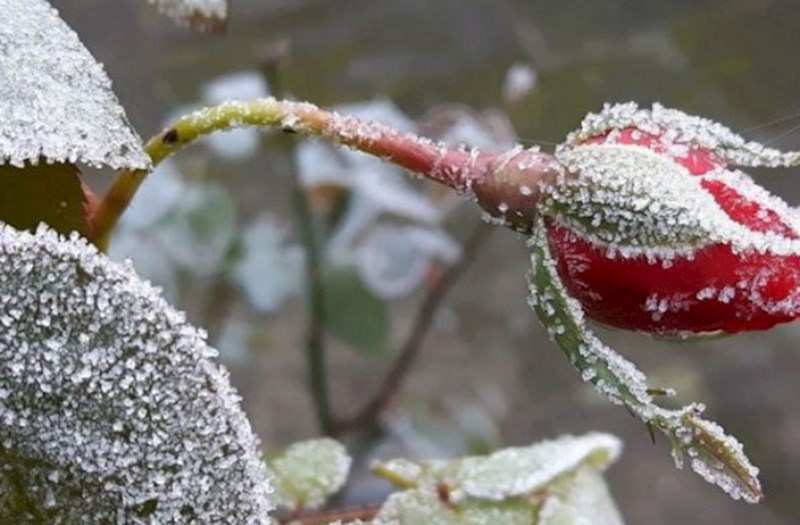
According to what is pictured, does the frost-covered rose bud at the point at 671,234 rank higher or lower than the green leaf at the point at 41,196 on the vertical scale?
lower

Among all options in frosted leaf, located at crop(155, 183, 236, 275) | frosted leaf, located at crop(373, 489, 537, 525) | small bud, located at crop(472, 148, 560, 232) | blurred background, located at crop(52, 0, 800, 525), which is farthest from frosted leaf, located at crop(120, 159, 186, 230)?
small bud, located at crop(472, 148, 560, 232)

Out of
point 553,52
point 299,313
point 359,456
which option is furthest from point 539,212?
point 553,52

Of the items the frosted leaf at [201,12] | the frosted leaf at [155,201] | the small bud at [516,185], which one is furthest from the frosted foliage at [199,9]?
the frosted leaf at [155,201]

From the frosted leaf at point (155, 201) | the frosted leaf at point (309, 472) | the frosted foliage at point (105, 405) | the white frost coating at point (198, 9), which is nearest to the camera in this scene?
the frosted foliage at point (105, 405)

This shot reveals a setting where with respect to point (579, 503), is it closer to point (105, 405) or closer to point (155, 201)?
point (105, 405)

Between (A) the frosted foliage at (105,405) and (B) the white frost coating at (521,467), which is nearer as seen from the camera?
(A) the frosted foliage at (105,405)

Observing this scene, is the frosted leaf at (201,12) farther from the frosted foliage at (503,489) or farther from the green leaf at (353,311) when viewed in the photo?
the green leaf at (353,311)
